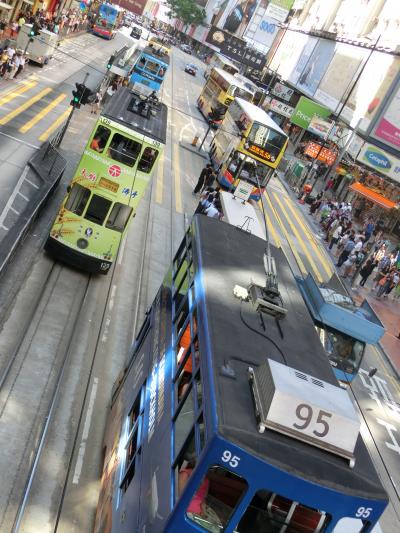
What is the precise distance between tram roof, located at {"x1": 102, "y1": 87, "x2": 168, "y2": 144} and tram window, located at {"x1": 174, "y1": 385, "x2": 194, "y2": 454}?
10.7 metres

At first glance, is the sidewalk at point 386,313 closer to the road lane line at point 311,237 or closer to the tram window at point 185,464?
the road lane line at point 311,237

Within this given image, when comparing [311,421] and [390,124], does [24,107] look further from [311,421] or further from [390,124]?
[311,421]

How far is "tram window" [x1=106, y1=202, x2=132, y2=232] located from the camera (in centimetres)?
1680

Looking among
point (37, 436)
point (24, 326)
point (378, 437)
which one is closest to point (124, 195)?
point (24, 326)

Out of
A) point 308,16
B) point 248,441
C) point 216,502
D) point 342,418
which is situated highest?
point 308,16

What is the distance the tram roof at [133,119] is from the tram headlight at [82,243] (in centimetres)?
301

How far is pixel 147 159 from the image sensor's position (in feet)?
55.1

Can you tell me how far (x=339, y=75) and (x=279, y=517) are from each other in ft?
192

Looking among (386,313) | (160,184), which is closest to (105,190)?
(160,184)

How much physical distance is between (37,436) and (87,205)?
6.85 metres

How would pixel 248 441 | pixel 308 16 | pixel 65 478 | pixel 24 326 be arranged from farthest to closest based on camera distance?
pixel 308 16
pixel 24 326
pixel 65 478
pixel 248 441

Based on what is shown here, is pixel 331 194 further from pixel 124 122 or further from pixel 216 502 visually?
pixel 216 502

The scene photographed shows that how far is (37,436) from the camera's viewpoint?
11.3 m

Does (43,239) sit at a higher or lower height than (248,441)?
lower
